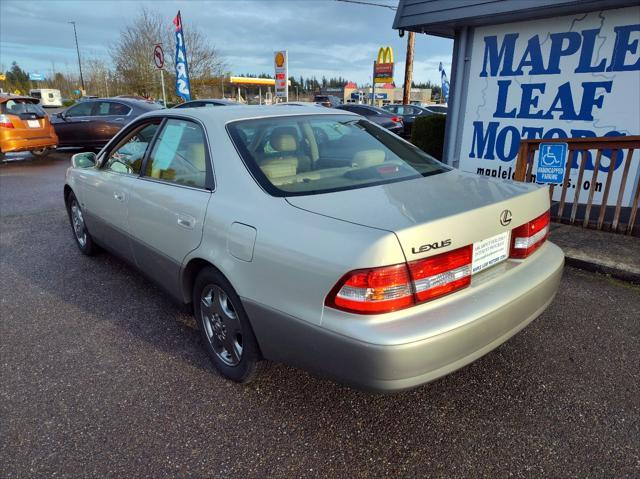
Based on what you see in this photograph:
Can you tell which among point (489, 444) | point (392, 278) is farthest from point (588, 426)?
point (392, 278)

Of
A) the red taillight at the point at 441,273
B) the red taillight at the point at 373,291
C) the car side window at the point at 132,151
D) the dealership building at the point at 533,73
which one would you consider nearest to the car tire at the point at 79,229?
the car side window at the point at 132,151

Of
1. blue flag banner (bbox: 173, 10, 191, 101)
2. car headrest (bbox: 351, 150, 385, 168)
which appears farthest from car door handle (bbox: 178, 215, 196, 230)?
blue flag banner (bbox: 173, 10, 191, 101)

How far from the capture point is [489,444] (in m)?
2.10

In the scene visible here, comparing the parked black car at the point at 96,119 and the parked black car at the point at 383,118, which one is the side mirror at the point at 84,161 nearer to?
the parked black car at the point at 96,119

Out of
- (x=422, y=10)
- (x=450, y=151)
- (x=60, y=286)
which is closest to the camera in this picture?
(x=60, y=286)

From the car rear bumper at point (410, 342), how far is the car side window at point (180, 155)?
964mm

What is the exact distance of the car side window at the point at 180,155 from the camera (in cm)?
268

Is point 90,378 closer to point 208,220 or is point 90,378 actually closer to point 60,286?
point 208,220

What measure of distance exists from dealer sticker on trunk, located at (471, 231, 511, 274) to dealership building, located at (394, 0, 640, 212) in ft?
11.8

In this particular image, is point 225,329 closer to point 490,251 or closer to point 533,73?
point 490,251

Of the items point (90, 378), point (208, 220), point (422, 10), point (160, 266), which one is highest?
point (422, 10)

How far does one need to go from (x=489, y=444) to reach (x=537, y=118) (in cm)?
569

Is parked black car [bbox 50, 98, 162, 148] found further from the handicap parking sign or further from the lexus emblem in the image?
the lexus emblem

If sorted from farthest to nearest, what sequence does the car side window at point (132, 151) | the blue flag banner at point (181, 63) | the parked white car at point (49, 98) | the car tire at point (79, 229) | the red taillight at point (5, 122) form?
the parked white car at point (49, 98) → the blue flag banner at point (181, 63) → the red taillight at point (5, 122) → the car tire at point (79, 229) → the car side window at point (132, 151)
